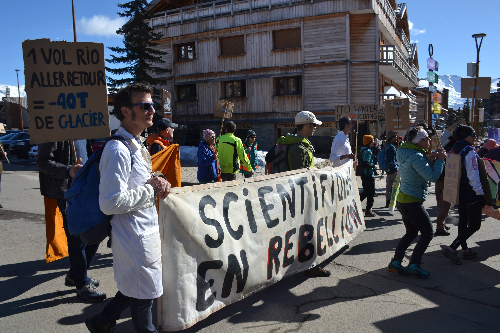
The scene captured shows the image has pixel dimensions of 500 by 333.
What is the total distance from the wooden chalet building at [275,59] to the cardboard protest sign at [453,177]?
19.8 m

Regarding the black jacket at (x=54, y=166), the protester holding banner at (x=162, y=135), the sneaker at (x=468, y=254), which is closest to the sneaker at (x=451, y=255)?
the sneaker at (x=468, y=254)

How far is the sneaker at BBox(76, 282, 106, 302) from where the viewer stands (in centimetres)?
405

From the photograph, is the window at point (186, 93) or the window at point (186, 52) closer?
the window at point (186, 52)

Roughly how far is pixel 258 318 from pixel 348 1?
2407 cm

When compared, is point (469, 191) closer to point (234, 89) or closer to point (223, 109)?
point (223, 109)

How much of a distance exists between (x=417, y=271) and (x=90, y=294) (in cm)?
378

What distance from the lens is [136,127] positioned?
2.70 meters

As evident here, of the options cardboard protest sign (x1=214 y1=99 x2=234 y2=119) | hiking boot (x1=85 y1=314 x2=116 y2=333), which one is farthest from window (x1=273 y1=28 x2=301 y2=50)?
hiking boot (x1=85 y1=314 x2=116 y2=333)

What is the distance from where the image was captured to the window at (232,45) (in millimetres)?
27156

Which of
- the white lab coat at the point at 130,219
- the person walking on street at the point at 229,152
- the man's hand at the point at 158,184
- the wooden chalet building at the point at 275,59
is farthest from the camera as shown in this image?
the wooden chalet building at the point at 275,59

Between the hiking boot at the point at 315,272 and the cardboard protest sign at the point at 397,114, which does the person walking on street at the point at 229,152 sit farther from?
the cardboard protest sign at the point at 397,114

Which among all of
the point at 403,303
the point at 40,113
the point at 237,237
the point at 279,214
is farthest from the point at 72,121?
the point at 403,303

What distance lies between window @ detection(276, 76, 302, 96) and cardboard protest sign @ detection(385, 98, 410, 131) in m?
15.7

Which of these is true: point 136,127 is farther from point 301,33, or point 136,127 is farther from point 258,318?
point 301,33
